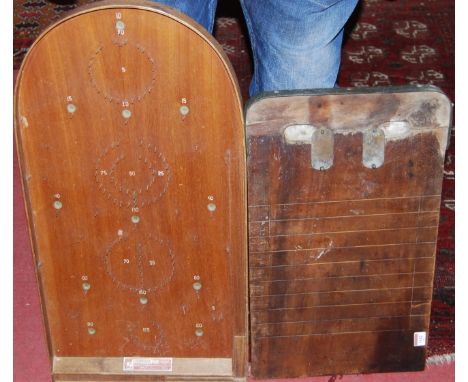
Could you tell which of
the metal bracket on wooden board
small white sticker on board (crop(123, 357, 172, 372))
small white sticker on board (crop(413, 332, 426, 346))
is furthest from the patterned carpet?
small white sticker on board (crop(123, 357, 172, 372))

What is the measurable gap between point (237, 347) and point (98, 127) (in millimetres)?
442

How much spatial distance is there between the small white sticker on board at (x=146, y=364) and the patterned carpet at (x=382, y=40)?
82 centimetres

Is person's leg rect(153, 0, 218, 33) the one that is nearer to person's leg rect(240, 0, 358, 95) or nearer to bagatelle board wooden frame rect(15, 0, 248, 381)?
person's leg rect(240, 0, 358, 95)

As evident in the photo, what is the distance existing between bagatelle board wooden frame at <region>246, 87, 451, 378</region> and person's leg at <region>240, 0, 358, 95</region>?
18 centimetres

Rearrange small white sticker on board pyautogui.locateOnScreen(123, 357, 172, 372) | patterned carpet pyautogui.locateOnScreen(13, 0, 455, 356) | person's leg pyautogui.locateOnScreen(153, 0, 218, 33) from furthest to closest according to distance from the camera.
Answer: patterned carpet pyautogui.locateOnScreen(13, 0, 455, 356), small white sticker on board pyautogui.locateOnScreen(123, 357, 172, 372), person's leg pyautogui.locateOnScreen(153, 0, 218, 33)

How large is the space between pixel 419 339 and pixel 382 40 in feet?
3.94

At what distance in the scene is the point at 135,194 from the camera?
1.31 metres

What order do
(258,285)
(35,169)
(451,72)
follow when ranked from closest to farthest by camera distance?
1. (35,169)
2. (258,285)
3. (451,72)

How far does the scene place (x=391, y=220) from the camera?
1352mm

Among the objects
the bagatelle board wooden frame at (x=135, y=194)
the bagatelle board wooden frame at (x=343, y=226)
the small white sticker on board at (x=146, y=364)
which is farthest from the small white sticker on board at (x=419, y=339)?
the small white sticker on board at (x=146, y=364)

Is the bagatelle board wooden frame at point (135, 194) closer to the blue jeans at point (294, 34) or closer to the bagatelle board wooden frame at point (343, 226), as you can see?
the bagatelle board wooden frame at point (343, 226)

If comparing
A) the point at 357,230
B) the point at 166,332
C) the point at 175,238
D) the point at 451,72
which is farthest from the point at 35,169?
the point at 451,72

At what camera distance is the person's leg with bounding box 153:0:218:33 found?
135 centimetres

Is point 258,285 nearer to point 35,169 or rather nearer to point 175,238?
point 175,238
